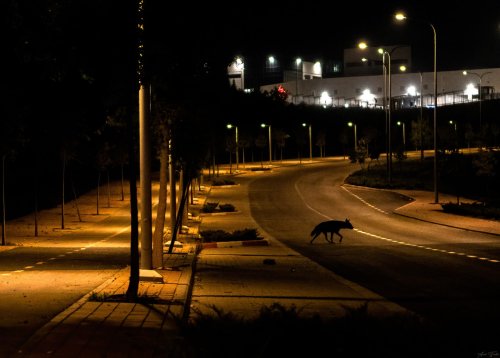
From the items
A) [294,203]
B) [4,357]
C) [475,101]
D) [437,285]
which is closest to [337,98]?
[475,101]

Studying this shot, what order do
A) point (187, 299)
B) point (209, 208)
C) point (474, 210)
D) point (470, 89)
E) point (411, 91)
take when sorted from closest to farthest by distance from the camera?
point (187, 299)
point (474, 210)
point (209, 208)
point (470, 89)
point (411, 91)

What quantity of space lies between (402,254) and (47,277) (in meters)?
12.0

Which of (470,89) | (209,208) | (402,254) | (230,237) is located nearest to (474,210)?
(209,208)

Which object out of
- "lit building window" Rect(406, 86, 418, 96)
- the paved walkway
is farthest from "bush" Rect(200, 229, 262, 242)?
"lit building window" Rect(406, 86, 418, 96)

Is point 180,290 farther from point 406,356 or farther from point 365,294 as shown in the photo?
point 406,356

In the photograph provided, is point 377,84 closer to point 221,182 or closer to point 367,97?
point 367,97

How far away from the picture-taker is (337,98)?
138m

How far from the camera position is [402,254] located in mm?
25391

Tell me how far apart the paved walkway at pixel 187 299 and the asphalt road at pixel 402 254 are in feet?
3.08

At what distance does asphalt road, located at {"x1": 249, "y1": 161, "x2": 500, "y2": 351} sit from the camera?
1387 centimetres

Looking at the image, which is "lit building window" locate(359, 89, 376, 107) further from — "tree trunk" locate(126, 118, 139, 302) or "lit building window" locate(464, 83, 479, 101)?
"tree trunk" locate(126, 118, 139, 302)

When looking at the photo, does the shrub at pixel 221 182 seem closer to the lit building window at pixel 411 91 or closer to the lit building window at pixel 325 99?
the lit building window at pixel 325 99

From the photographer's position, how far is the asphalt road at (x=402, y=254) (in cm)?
1387

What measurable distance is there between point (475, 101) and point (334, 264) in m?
113
